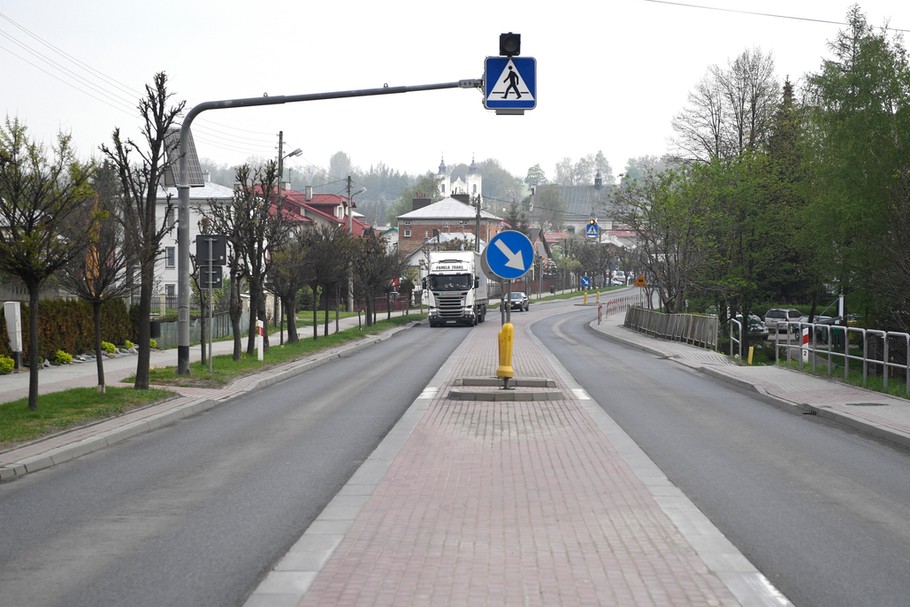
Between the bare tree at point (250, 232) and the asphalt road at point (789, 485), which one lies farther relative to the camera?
the bare tree at point (250, 232)

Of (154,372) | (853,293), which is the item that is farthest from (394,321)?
(154,372)

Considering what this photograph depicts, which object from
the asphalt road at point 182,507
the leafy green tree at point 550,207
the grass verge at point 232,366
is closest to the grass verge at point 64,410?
the asphalt road at point 182,507

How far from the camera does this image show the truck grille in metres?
52.2

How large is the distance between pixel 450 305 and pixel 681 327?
54.2 feet

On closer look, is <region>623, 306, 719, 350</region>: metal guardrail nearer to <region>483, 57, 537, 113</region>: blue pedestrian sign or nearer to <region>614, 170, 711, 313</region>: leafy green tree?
<region>614, 170, 711, 313</region>: leafy green tree

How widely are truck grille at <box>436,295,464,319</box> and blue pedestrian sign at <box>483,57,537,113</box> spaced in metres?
38.0

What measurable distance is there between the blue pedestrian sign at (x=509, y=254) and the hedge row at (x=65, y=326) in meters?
13.0

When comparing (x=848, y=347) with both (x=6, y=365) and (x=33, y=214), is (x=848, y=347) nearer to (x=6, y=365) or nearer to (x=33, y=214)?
(x=33, y=214)

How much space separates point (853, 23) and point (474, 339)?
2305cm

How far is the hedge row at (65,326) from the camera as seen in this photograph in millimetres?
24031

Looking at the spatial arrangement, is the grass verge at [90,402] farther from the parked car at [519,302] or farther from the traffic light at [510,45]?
the parked car at [519,302]

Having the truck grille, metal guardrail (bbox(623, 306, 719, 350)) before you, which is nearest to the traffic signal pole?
metal guardrail (bbox(623, 306, 719, 350))

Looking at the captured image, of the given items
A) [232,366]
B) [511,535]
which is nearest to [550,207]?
[232,366]

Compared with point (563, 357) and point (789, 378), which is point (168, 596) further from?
point (563, 357)
